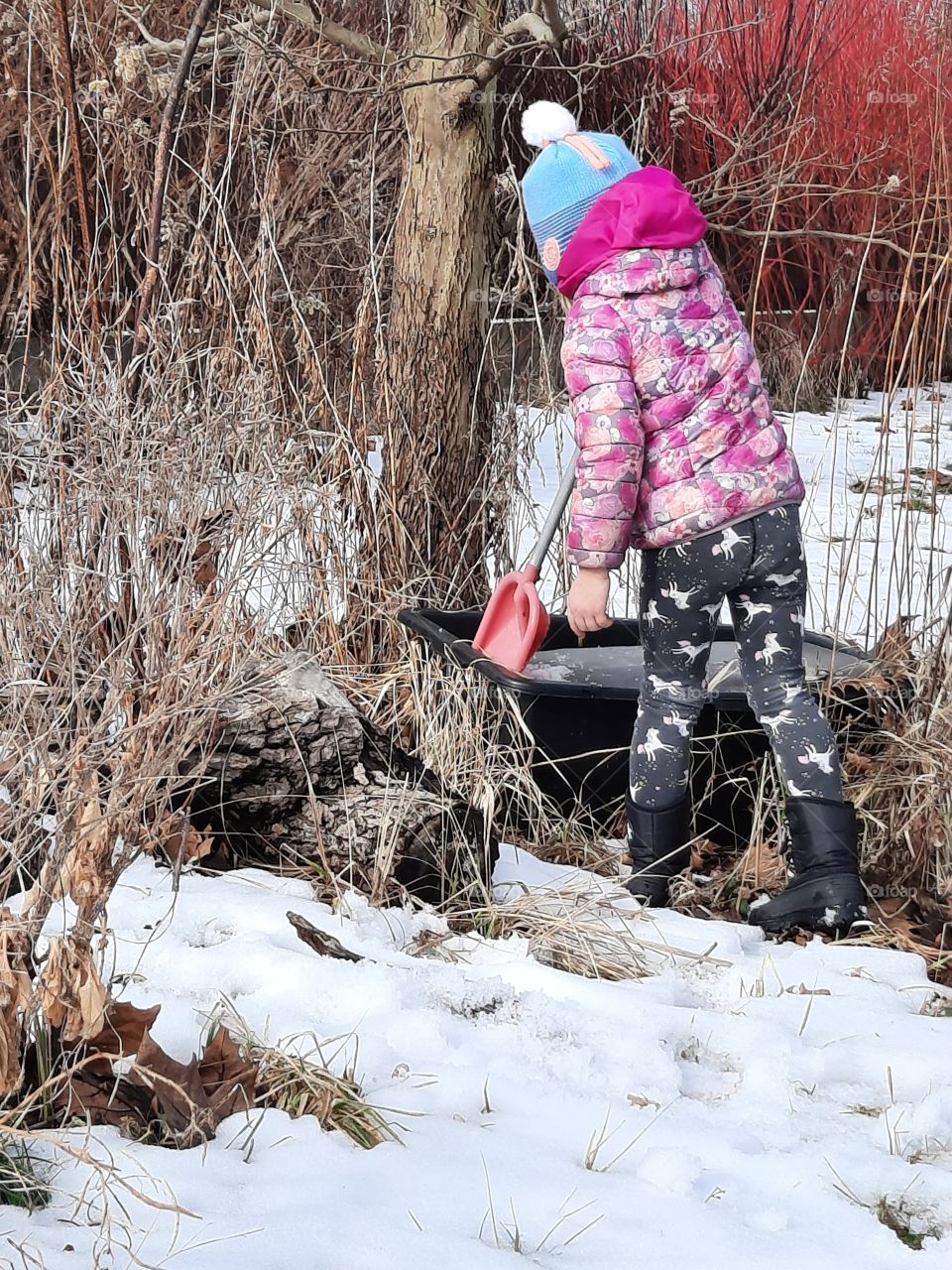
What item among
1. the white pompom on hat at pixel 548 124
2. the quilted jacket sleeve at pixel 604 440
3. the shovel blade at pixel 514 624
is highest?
the white pompom on hat at pixel 548 124

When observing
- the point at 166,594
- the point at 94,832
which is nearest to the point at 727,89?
the point at 166,594

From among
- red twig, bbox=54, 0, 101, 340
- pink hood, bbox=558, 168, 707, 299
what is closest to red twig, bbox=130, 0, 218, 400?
red twig, bbox=54, 0, 101, 340

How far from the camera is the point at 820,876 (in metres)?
2.51

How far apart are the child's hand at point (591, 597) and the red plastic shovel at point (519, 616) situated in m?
0.36

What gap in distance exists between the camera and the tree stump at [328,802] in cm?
245

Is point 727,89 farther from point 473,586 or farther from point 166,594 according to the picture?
point 166,594

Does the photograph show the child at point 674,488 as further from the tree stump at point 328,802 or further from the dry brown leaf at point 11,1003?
the dry brown leaf at point 11,1003

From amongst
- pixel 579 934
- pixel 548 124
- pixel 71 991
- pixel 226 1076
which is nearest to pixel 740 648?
pixel 579 934

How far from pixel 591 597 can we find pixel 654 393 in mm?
377

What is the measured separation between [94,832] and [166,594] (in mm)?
766

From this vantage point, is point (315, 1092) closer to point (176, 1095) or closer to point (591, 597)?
point (176, 1095)

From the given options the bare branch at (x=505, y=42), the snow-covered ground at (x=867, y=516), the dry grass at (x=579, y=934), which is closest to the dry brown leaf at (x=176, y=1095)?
the dry grass at (x=579, y=934)

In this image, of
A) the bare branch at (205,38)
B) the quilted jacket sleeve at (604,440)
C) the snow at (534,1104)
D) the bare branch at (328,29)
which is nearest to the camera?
the snow at (534,1104)

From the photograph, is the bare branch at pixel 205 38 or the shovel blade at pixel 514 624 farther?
the bare branch at pixel 205 38
